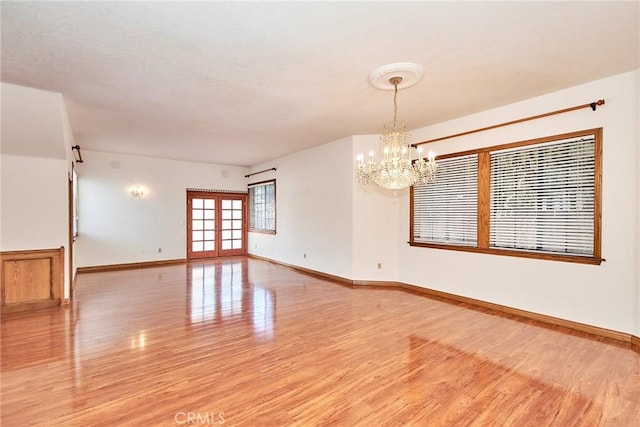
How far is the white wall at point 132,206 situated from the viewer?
22.6ft

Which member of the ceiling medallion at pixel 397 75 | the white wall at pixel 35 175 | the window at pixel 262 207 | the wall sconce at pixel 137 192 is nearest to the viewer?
the ceiling medallion at pixel 397 75

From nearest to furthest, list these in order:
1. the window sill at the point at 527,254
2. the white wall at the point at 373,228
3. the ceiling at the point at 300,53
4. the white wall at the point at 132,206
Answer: the ceiling at the point at 300,53
the window sill at the point at 527,254
the white wall at the point at 373,228
the white wall at the point at 132,206

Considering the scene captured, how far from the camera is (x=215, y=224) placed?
8922 millimetres

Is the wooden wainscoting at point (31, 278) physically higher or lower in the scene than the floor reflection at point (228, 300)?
higher

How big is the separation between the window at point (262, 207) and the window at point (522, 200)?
4253mm

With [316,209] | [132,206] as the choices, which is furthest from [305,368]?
[132,206]

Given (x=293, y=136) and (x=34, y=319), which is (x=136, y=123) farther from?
(x=34, y=319)

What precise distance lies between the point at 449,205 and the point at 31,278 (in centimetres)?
612

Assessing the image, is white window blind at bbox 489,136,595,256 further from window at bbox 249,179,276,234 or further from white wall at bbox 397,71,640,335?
window at bbox 249,179,276,234

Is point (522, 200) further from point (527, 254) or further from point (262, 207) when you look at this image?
point (262, 207)

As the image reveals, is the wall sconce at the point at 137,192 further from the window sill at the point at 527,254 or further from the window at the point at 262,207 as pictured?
the window sill at the point at 527,254

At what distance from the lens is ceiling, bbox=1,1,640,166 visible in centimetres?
221

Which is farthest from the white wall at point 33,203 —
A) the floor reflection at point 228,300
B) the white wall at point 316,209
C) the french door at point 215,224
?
the white wall at point 316,209

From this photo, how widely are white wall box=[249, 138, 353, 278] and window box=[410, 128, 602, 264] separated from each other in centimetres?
146
